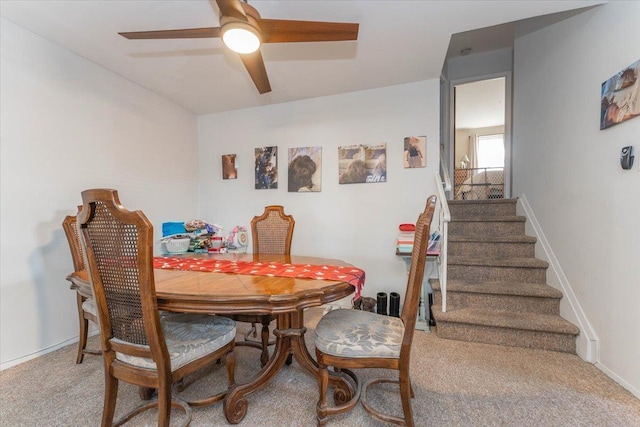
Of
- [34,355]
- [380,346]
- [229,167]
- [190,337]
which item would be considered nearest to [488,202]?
→ [380,346]

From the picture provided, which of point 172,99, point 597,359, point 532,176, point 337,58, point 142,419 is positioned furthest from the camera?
point 172,99

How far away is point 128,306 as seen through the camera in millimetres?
1192

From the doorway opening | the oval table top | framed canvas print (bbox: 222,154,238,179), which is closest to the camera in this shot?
the oval table top

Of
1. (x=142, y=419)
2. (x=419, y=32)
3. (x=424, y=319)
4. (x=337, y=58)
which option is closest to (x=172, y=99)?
(x=337, y=58)

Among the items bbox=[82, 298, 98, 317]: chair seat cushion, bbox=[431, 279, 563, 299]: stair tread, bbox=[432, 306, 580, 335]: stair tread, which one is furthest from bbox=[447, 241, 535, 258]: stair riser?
bbox=[82, 298, 98, 317]: chair seat cushion

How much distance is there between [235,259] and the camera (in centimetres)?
210

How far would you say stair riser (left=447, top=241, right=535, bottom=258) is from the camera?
283 cm

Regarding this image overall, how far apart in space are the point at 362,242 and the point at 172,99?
284cm

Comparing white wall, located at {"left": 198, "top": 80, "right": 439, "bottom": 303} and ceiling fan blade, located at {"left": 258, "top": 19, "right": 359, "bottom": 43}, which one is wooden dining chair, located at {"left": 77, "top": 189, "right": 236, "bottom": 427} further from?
white wall, located at {"left": 198, "top": 80, "right": 439, "bottom": 303}

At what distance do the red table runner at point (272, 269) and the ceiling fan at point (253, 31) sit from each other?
1.27 metres

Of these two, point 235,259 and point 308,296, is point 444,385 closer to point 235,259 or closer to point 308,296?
point 308,296

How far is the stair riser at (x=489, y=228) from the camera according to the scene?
10.1ft

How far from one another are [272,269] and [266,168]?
6.89 feet

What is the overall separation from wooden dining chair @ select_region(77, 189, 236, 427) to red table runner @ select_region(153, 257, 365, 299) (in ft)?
1.62
